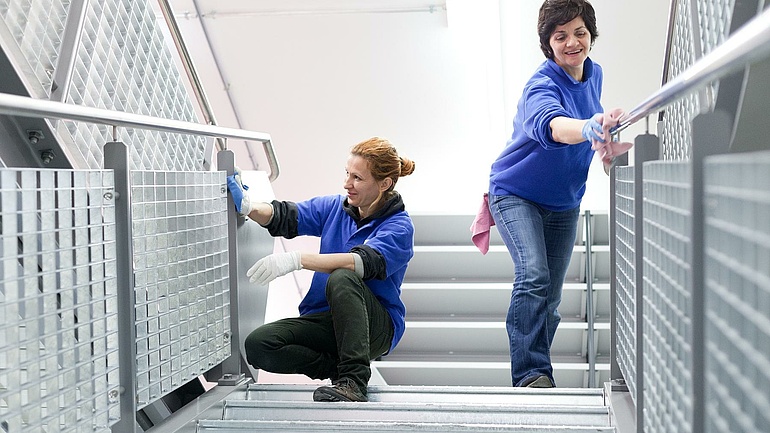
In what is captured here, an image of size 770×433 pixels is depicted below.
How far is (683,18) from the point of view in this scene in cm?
289

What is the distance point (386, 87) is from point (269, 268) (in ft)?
11.7

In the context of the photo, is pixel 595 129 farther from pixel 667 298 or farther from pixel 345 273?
pixel 345 273

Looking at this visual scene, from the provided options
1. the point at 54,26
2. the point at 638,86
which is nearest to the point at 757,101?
the point at 54,26

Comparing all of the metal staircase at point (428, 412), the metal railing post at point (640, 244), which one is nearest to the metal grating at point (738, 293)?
the metal railing post at point (640, 244)

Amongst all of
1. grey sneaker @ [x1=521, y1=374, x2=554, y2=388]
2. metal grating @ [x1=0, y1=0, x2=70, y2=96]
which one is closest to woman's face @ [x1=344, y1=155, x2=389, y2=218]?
grey sneaker @ [x1=521, y1=374, x2=554, y2=388]

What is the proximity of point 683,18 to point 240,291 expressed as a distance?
1703 millimetres

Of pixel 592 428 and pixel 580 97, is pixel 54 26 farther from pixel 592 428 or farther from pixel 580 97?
pixel 592 428

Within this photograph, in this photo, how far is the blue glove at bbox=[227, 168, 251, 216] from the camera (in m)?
2.82

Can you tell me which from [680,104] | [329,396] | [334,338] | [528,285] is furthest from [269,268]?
[680,104]

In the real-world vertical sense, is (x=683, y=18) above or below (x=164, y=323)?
above

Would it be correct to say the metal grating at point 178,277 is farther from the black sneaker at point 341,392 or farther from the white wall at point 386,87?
the white wall at point 386,87

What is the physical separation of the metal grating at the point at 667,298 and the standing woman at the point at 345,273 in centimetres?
110

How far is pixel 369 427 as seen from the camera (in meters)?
2.30

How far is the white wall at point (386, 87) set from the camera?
5.68m
